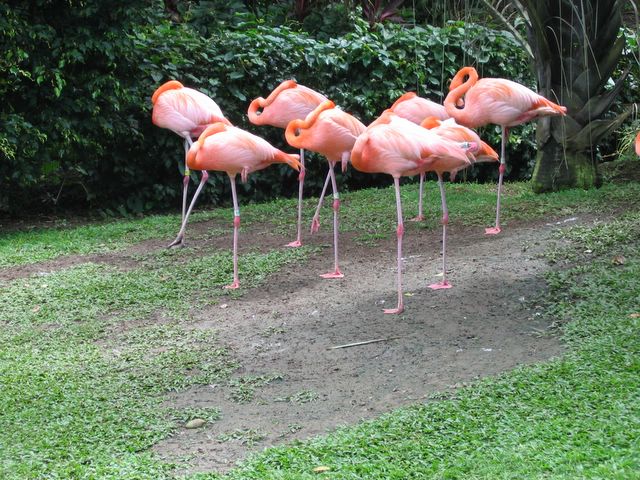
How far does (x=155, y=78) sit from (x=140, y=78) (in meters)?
0.18

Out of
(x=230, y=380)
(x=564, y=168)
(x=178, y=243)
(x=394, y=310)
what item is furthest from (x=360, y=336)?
(x=564, y=168)

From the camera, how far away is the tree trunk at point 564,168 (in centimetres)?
796

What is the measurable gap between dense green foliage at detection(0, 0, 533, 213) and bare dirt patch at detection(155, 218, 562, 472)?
3.25 meters

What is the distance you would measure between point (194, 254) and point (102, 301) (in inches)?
53.5

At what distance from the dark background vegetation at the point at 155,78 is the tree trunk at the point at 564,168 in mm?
1197

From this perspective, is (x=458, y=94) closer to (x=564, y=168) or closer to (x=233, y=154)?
(x=564, y=168)

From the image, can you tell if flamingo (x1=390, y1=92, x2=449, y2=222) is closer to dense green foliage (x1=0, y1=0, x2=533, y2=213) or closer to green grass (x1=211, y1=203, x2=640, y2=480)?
dense green foliage (x1=0, y1=0, x2=533, y2=213)

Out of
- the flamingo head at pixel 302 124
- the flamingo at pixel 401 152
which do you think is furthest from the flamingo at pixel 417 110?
the flamingo at pixel 401 152

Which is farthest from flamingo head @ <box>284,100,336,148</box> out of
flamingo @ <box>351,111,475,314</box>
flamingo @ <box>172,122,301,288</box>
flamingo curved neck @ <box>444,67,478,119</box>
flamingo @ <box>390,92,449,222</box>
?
flamingo @ <box>390,92,449,222</box>

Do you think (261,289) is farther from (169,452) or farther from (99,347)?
(169,452)

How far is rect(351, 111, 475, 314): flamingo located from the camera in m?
5.14

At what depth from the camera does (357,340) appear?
4895 millimetres

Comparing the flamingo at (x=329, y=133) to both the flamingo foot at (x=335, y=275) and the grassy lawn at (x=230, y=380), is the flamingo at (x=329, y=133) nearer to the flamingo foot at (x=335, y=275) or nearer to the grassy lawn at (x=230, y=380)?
the flamingo foot at (x=335, y=275)

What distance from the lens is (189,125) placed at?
7363mm
